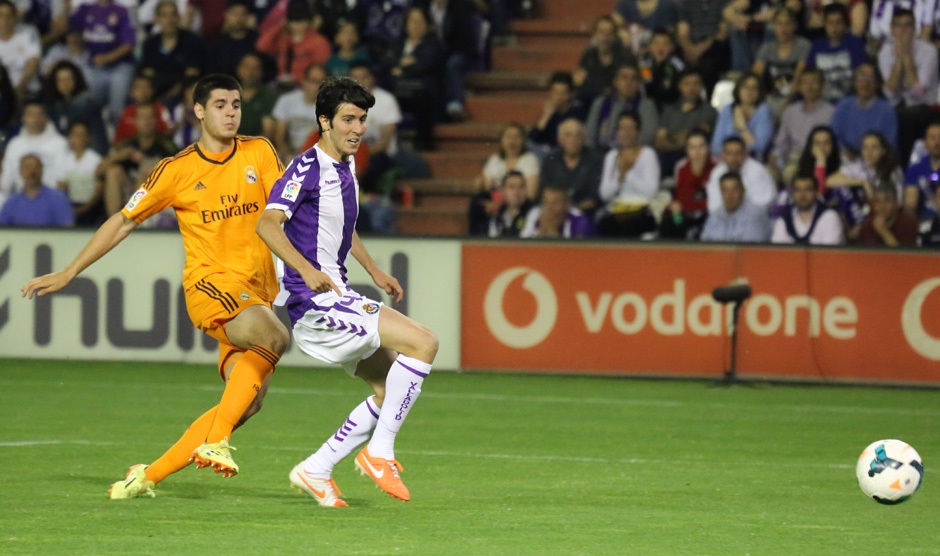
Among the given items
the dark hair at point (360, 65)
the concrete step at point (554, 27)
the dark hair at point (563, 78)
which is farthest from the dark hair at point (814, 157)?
the dark hair at point (360, 65)

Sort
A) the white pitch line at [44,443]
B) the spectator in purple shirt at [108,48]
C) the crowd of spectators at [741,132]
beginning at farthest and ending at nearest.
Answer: the spectator in purple shirt at [108,48]
the crowd of spectators at [741,132]
the white pitch line at [44,443]

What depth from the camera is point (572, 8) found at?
19.8 m

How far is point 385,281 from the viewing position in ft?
25.7

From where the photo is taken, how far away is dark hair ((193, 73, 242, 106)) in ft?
25.9

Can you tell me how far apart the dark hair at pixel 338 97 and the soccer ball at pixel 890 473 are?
2.86 m

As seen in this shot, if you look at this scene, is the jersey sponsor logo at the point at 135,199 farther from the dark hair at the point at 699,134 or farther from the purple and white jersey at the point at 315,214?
the dark hair at the point at 699,134

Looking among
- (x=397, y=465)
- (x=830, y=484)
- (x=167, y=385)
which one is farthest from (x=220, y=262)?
(x=167, y=385)

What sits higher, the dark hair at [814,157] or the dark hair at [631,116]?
the dark hair at [631,116]

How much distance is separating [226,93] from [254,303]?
1.03 meters

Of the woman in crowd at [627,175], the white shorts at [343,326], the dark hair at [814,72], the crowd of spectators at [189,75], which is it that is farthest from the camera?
the crowd of spectators at [189,75]

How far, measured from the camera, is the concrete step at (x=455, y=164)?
1842cm

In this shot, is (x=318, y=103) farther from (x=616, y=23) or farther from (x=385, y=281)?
(x=616, y=23)

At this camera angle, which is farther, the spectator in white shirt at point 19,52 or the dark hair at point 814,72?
the spectator in white shirt at point 19,52

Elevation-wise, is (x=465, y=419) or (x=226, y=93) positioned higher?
(x=226, y=93)
